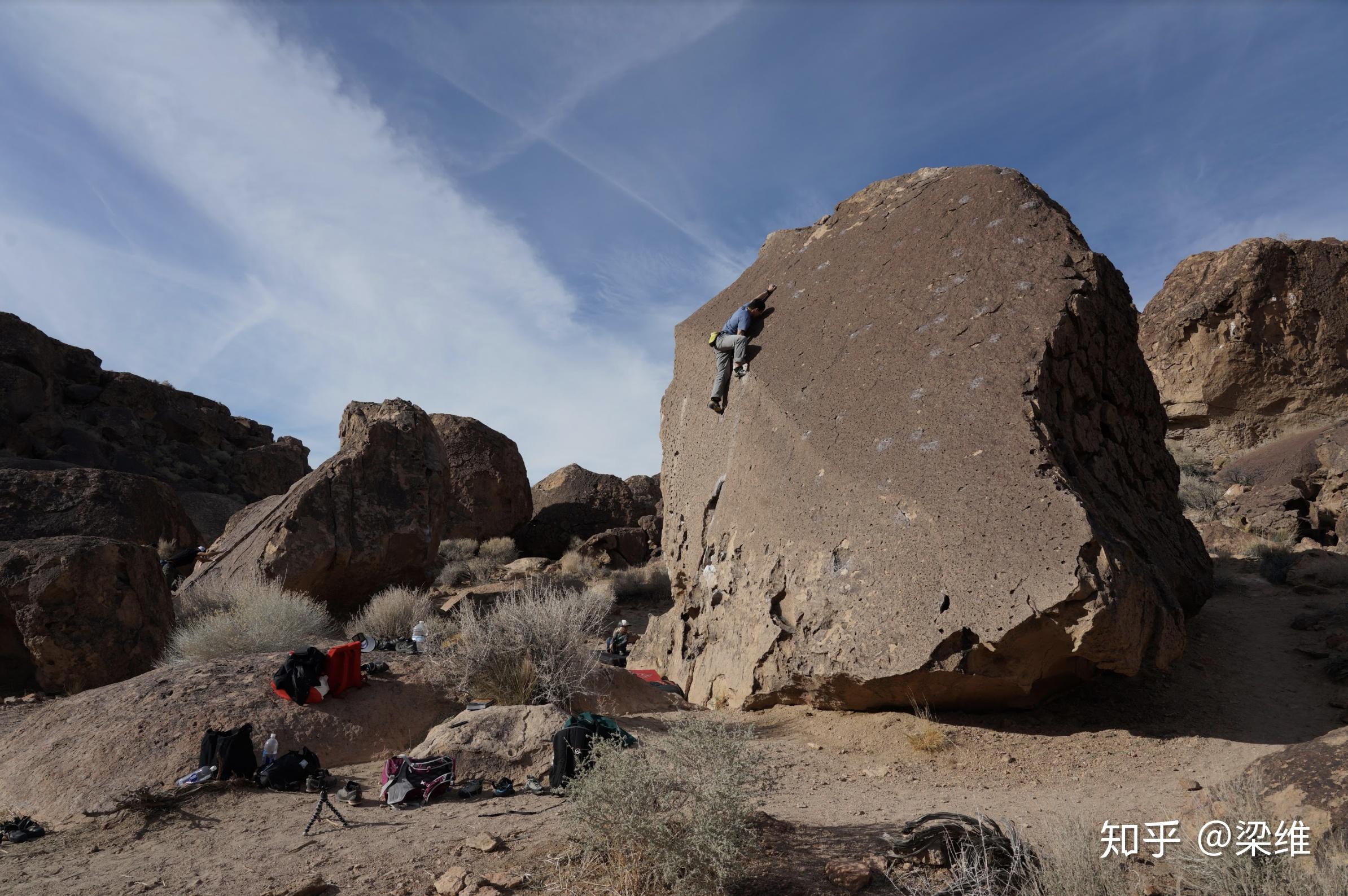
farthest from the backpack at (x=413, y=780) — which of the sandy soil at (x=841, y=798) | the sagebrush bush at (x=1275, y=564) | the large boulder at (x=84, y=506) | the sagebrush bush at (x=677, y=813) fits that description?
the sagebrush bush at (x=1275, y=564)

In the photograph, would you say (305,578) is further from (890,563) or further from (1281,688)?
(1281,688)

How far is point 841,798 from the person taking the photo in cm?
439

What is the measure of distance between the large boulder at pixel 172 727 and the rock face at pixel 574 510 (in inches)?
515

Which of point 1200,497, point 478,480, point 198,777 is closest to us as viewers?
point 198,777

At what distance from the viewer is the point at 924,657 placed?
479 cm

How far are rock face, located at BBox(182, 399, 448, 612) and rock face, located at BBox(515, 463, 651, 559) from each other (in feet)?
21.3

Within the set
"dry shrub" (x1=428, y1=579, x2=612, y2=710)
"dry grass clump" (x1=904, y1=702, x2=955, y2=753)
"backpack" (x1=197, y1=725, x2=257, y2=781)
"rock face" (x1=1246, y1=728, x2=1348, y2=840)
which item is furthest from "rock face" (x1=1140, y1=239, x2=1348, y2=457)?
"backpack" (x1=197, y1=725, x2=257, y2=781)

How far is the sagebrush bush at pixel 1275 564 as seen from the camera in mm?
9258

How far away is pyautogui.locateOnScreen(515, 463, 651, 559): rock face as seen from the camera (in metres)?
19.2

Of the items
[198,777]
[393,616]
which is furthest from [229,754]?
[393,616]

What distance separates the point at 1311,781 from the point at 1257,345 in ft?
54.4

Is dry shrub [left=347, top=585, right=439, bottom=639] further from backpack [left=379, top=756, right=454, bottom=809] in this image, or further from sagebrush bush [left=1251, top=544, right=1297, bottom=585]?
sagebrush bush [left=1251, top=544, right=1297, bottom=585]

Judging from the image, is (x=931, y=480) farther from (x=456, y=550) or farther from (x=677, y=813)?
(x=456, y=550)

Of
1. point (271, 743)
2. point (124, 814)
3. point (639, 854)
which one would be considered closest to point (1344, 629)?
point (639, 854)
